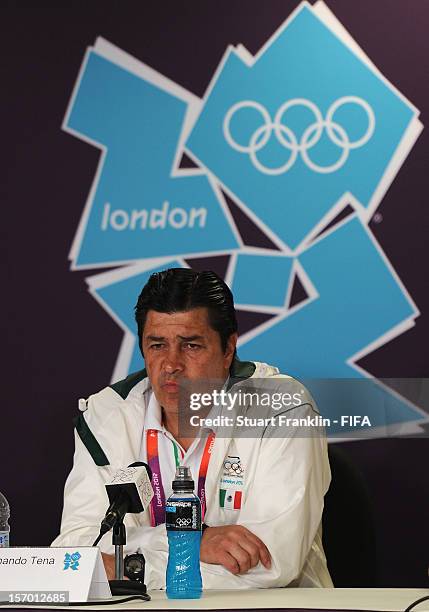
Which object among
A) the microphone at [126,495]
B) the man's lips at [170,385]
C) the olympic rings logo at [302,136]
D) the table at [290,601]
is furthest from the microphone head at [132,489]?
the olympic rings logo at [302,136]

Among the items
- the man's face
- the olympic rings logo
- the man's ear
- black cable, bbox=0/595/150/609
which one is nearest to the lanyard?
the man's face

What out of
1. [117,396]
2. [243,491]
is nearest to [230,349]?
[117,396]

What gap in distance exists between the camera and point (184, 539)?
2.15m

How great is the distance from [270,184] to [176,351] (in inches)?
35.1

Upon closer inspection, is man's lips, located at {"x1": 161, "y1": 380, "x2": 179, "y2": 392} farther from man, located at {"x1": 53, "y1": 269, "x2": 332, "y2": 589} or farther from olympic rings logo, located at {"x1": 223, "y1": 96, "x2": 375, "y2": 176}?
olympic rings logo, located at {"x1": 223, "y1": 96, "x2": 375, "y2": 176}

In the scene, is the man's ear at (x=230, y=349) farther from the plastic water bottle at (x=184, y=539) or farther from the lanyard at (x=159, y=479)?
the plastic water bottle at (x=184, y=539)

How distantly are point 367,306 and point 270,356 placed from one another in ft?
1.15

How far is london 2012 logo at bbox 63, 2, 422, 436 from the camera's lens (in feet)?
11.1

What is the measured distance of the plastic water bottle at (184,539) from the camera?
2127 millimetres

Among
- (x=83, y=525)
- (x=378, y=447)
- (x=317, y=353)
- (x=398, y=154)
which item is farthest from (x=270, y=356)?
(x=83, y=525)

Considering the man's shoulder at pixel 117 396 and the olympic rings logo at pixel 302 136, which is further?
the olympic rings logo at pixel 302 136

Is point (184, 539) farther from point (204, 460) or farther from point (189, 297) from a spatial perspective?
point (189, 297)

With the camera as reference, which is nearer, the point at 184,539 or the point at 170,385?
the point at 184,539

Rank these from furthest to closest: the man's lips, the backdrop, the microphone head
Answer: the backdrop
the man's lips
the microphone head
